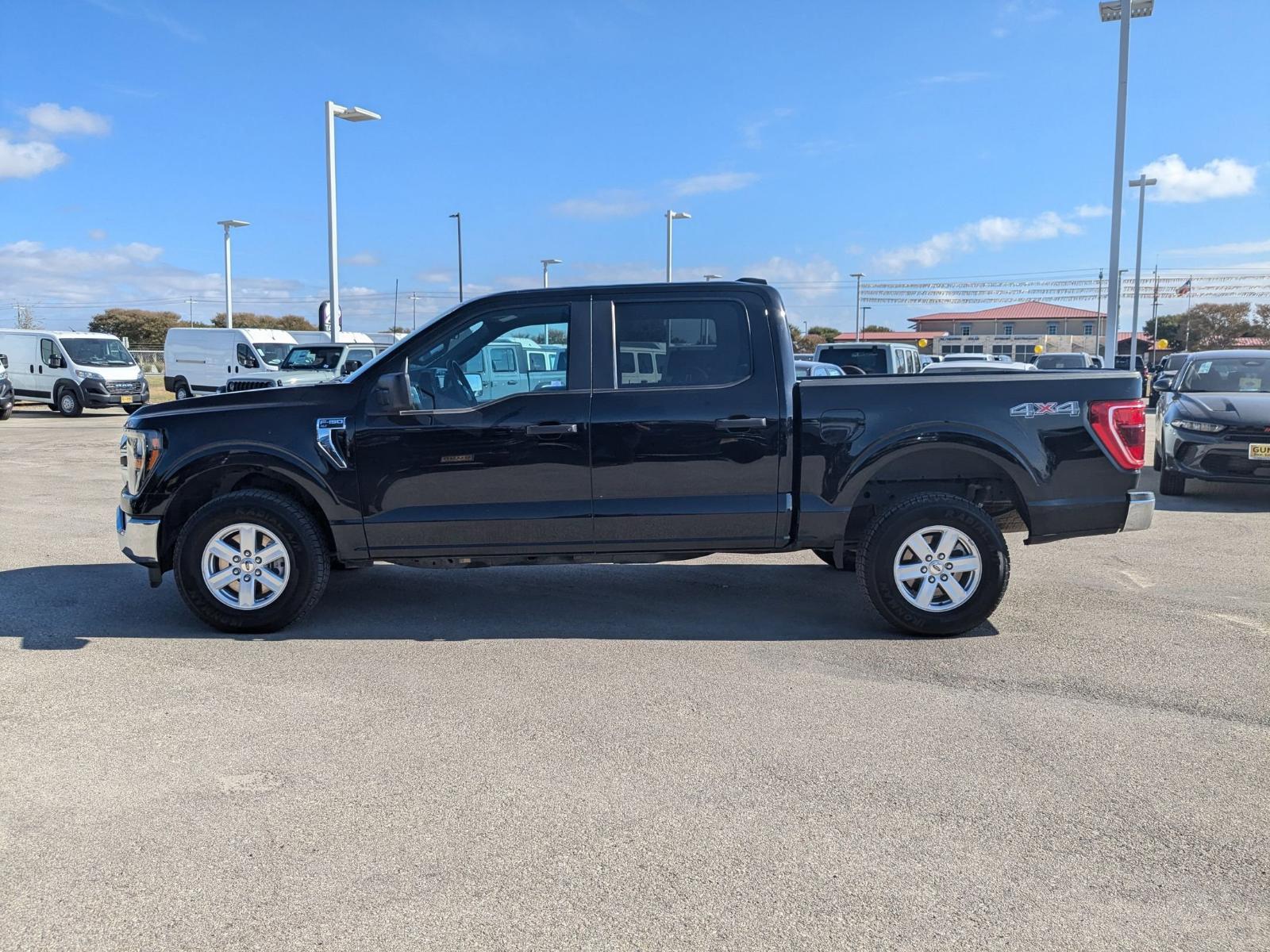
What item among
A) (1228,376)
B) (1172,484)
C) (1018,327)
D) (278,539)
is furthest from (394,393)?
(1018,327)

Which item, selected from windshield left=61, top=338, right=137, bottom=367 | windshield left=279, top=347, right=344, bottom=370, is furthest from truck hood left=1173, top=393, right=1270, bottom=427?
windshield left=61, top=338, right=137, bottom=367

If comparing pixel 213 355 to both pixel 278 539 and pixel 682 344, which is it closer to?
pixel 278 539

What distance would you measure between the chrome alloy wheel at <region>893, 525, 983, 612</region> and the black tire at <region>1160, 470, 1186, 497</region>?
6452 mm

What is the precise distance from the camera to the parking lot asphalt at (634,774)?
2.91 m

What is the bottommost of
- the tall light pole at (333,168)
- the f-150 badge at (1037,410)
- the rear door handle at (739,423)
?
the rear door handle at (739,423)

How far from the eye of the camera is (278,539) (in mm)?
5723

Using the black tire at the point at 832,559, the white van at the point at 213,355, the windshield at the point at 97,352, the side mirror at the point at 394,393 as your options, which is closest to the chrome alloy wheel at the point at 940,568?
the black tire at the point at 832,559

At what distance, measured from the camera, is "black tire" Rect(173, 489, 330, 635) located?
568cm

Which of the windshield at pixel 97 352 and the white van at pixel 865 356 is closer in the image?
the white van at pixel 865 356

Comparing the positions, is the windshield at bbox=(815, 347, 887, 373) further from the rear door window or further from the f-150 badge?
the rear door window

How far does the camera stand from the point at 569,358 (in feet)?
18.9

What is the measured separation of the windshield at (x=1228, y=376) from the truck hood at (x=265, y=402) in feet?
31.5

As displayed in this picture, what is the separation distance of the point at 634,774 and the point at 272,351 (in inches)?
1143

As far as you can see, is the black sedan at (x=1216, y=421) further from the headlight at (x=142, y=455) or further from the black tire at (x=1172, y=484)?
the headlight at (x=142, y=455)
